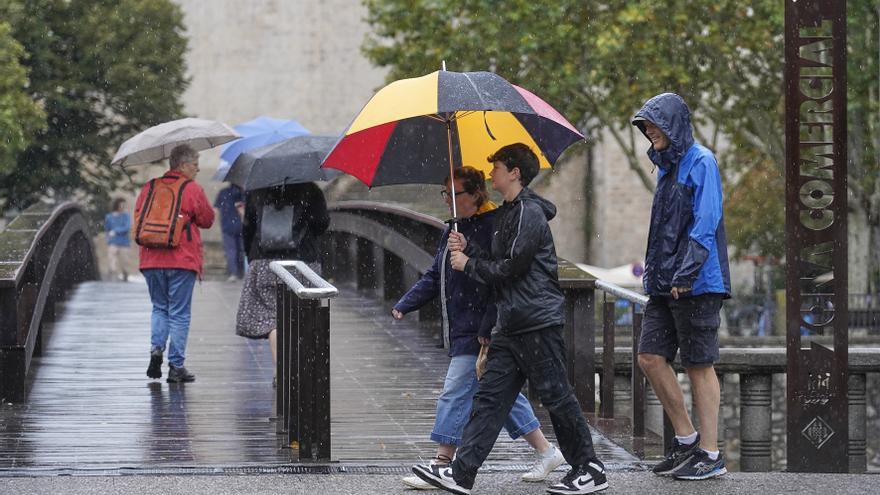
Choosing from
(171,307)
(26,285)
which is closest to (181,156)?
(171,307)

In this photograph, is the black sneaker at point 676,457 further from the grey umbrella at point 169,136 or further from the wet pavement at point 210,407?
the grey umbrella at point 169,136

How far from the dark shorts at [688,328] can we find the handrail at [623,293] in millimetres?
564

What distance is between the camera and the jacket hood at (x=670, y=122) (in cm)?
848

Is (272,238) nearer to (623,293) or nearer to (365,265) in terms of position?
(623,293)

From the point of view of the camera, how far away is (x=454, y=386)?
28.7ft

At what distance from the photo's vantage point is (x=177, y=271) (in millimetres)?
12422

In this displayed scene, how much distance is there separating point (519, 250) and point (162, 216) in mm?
4632

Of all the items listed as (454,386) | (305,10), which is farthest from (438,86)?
(305,10)

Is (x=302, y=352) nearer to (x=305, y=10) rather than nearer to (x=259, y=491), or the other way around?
(x=259, y=491)

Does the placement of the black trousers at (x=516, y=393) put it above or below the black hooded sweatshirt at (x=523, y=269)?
below

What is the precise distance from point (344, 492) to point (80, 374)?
513cm

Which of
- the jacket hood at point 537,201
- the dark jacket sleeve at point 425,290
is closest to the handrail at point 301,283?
the dark jacket sleeve at point 425,290

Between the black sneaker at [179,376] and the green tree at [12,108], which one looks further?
the green tree at [12,108]

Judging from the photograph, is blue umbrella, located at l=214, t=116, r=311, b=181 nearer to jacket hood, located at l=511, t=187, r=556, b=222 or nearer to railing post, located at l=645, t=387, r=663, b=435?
railing post, located at l=645, t=387, r=663, b=435
